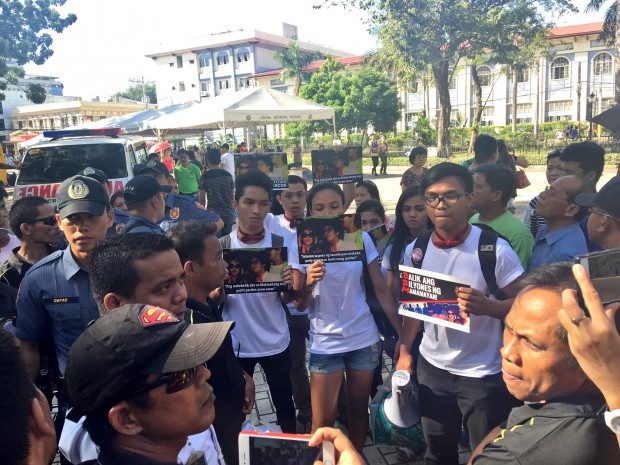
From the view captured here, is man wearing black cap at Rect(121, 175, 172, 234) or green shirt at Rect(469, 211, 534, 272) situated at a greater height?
man wearing black cap at Rect(121, 175, 172, 234)

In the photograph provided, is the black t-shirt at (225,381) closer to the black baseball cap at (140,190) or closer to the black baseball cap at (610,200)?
the black baseball cap at (140,190)

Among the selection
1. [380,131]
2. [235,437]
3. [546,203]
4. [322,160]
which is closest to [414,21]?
[380,131]

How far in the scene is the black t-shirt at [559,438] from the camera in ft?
4.66

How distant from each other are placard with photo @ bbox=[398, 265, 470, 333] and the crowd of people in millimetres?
36

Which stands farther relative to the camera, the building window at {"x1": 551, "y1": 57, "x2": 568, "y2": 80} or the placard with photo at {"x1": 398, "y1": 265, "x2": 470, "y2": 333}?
the building window at {"x1": 551, "y1": 57, "x2": 568, "y2": 80}

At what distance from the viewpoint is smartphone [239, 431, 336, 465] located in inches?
58.3

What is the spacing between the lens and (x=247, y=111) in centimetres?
1151

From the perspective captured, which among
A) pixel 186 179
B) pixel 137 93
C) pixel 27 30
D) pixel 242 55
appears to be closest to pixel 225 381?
pixel 186 179

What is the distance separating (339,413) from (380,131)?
119ft

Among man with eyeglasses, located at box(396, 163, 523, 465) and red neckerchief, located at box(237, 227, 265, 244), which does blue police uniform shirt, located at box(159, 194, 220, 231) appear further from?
man with eyeglasses, located at box(396, 163, 523, 465)

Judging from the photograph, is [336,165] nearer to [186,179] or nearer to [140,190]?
[140,190]

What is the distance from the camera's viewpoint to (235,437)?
2.51 metres

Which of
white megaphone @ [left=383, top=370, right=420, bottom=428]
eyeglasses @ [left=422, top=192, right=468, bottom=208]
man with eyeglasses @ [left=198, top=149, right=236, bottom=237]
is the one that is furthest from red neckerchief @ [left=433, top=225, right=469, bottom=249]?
man with eyeglasses @ [left=198, top=149, right=236, bottom=237]

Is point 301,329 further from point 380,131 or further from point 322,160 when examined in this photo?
point 380,131
